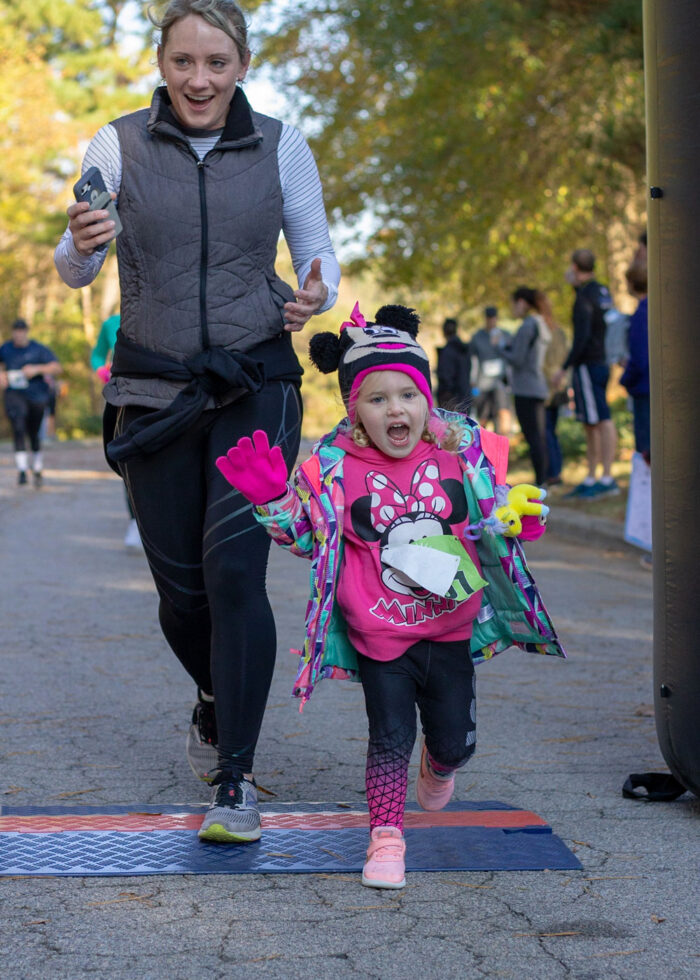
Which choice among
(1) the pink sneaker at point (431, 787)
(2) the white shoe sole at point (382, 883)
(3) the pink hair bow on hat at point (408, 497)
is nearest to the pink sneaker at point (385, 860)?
(2) the white shoe sole at point (382, 883)

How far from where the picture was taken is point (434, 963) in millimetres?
2955

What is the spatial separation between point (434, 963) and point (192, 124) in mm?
2258

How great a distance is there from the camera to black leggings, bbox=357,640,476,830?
11.6 ft

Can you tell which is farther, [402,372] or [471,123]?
[471,123]

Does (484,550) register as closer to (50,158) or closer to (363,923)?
(363,923)

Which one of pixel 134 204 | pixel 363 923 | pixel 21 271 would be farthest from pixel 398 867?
pixel 21 271

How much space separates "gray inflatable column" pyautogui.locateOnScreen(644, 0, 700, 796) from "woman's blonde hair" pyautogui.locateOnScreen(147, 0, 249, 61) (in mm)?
1156

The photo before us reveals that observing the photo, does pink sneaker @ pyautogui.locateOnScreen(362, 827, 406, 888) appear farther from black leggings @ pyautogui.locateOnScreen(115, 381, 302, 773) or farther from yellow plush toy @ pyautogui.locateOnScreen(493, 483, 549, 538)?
yellow plush toy @ pyautogui.locateOnScreen(493, 483, 549, 538)

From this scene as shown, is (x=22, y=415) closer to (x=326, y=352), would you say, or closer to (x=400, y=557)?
(x=326, y=352)

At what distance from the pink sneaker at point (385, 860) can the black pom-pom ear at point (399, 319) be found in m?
1.35

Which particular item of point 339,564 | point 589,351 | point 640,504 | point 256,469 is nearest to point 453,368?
point 589,351

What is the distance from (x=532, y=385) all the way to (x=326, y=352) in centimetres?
1067

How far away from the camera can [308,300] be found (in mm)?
3816

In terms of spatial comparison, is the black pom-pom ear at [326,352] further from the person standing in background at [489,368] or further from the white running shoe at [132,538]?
the person standing in background at [489,368]
